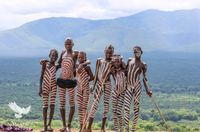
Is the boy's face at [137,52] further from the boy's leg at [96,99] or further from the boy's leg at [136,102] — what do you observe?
the boy's leg at [96,99]

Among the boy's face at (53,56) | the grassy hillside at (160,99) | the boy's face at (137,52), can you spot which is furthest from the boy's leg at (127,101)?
the grassy hillside at (160,99)

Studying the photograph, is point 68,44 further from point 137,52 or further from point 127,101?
point 127,101

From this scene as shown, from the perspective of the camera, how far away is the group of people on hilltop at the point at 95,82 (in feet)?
38.5

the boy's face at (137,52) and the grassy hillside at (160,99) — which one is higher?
the boy's face at (137,52)

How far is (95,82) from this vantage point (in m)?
12.1

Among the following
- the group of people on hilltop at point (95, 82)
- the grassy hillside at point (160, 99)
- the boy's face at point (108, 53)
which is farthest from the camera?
the grassy hillside at point (160, 99)

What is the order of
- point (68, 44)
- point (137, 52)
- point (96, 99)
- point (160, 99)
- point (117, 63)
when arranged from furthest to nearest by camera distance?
point (160, 99)
point (68, 44)
point (96, 99)
point (117, 63)
point (137, 52)

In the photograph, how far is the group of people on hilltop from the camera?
463 inches

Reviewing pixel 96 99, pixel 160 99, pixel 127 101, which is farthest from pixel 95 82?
pixel 160 99

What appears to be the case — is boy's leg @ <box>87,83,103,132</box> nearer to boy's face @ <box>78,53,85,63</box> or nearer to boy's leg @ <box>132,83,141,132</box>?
boy's face @ <box>78,53,85,63</box>

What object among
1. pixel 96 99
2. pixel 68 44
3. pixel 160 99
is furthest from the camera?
pixel 160 99

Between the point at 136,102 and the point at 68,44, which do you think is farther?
the point at 68,44

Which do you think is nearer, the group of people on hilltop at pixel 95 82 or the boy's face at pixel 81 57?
the group of people on hilltop at pixel 95 82

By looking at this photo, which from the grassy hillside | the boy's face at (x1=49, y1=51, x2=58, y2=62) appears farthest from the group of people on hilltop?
the grassy hillside
